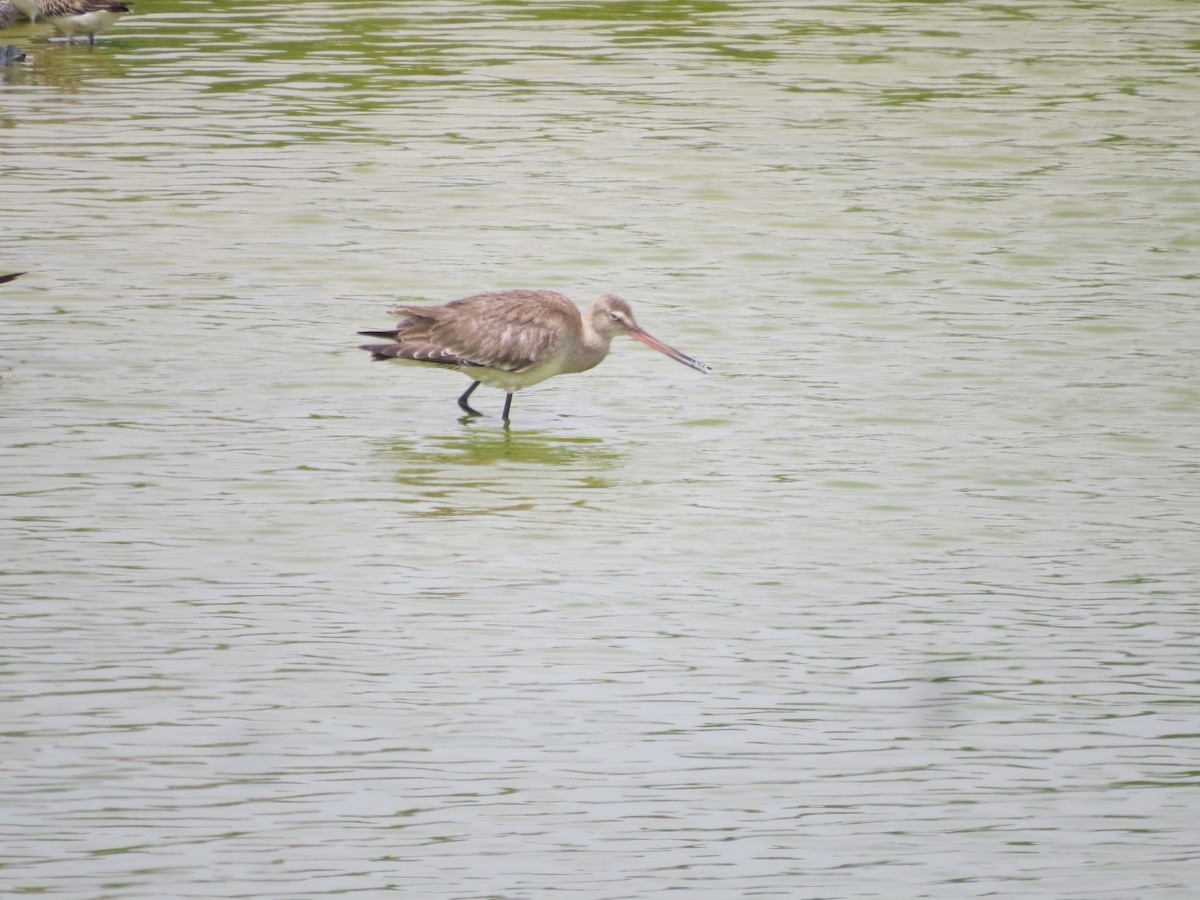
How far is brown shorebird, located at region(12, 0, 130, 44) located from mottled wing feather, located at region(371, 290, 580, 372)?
12.1m

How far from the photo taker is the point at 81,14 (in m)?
21.9

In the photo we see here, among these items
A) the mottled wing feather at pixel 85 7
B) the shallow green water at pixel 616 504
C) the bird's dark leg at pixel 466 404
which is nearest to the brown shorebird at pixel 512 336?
the bird's dark leg at pixel 466 404

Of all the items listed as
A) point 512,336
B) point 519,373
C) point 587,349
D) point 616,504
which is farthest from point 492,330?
point 616,504

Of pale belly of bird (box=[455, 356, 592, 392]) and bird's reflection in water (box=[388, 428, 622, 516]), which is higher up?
pale belly of bird (box=[455, 356, 592, 392])

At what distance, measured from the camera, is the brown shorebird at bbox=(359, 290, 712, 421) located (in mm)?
10727

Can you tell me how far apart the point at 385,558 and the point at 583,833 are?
2645 mm

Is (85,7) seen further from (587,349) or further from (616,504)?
(616,504)

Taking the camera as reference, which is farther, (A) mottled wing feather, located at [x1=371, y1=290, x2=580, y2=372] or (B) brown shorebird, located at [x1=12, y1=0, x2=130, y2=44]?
(B) brown shorebird, located at [x1=12, y1=0, x2=130, y2=44]

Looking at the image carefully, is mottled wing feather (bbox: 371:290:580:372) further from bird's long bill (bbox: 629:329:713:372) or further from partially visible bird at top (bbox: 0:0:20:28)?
partially visible bird at top (bbox: 0:0:20:28)

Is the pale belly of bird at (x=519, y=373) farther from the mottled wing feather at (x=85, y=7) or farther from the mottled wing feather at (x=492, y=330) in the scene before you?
the mottled wing feather at (x=85, y=7)

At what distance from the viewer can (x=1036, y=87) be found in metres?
19.1

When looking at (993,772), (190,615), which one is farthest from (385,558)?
(993,772)

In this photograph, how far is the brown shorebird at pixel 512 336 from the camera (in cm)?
1073

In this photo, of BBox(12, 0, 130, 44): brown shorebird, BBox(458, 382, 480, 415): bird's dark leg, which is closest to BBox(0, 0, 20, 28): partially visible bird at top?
BBox(12, 0, 130, 44): brown shorebird
